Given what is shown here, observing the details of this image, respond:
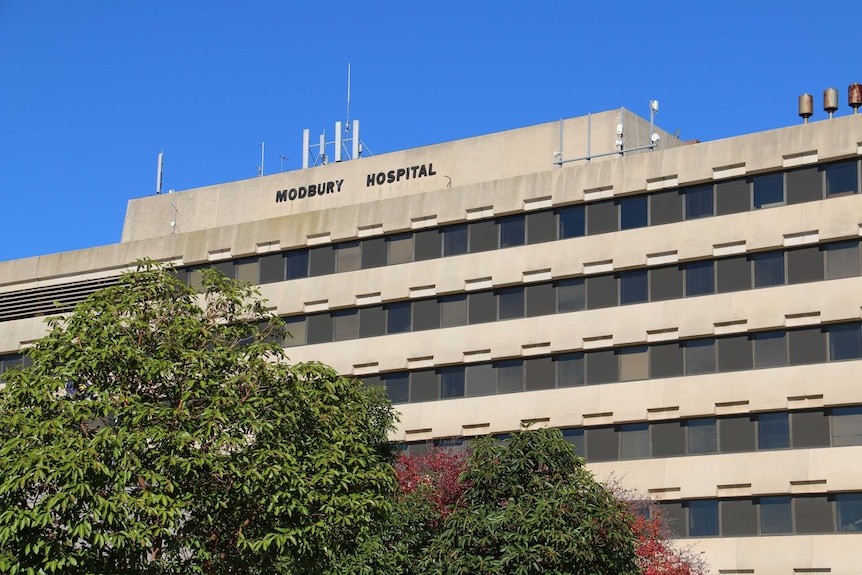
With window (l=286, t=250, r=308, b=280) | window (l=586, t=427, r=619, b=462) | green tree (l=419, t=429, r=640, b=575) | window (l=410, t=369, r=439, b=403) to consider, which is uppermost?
window (l=286, t=250, r=308, b=280)

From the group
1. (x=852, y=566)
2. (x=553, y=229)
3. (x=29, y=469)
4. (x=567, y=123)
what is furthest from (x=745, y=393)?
(x=29, y=469)

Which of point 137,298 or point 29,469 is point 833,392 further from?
point 29,469

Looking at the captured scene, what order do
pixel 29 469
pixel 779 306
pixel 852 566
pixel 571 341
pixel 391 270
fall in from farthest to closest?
pixel 391 270
pixel 571 341
pixel 779 306
pixel 852 566
pixel 29 469

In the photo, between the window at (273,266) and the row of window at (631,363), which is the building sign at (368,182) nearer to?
the window at (273,266)

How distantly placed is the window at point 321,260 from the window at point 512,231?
8797 mm

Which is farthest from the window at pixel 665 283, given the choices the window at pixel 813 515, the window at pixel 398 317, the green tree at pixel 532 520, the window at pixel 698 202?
the green tree at pixel 532 520

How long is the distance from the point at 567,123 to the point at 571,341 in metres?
11.0

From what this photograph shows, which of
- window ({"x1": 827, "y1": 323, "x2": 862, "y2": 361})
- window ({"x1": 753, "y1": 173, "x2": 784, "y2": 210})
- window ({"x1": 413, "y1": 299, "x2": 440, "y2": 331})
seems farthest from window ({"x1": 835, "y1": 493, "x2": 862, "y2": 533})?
window ({"x1": 413, "y1": 299, "x2": 440, "y2": 331})

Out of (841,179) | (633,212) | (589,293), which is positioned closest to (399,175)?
(589,293)

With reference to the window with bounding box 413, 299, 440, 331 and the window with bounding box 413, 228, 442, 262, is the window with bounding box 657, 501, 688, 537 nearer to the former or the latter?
the window with bounding box 413, 299, 440, 331

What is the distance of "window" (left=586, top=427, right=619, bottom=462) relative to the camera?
183ft

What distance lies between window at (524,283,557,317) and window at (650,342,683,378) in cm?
491

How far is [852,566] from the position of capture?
164 ft

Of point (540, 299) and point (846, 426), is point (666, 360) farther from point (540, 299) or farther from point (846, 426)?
point (846, 426)
